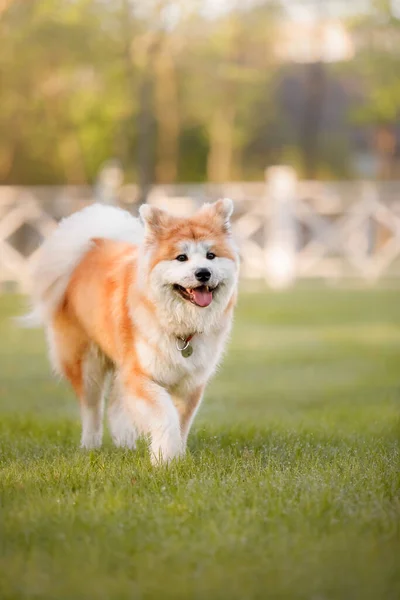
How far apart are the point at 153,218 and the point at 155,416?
105cm

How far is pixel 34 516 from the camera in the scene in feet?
13.8

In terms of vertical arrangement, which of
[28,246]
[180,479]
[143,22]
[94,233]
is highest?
[143,22]

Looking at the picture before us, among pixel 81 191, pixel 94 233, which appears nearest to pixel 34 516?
pixel 94 233

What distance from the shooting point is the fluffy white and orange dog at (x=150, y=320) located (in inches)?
221

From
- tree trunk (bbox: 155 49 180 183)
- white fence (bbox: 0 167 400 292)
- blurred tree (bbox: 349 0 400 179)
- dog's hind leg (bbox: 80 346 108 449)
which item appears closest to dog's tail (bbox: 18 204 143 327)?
dog's hind leg (bbox: 80 346 108 449)

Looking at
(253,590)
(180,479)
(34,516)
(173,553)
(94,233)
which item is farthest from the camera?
(94,233)

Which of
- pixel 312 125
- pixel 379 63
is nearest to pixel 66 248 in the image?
pixel 379 63

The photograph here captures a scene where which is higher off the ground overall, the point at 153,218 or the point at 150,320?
the point at 153,218

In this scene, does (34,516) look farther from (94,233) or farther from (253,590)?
(94,233)

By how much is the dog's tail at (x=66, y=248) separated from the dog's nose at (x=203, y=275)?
3.69ft

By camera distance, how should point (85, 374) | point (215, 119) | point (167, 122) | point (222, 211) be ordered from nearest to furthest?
point (222, 211) < point (85, 374) < point (215, 119) < point (167, 122)

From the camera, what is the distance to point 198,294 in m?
5.65

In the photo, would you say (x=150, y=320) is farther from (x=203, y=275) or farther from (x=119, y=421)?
(x=119, y=421)

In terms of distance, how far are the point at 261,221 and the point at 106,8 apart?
26.5ft
